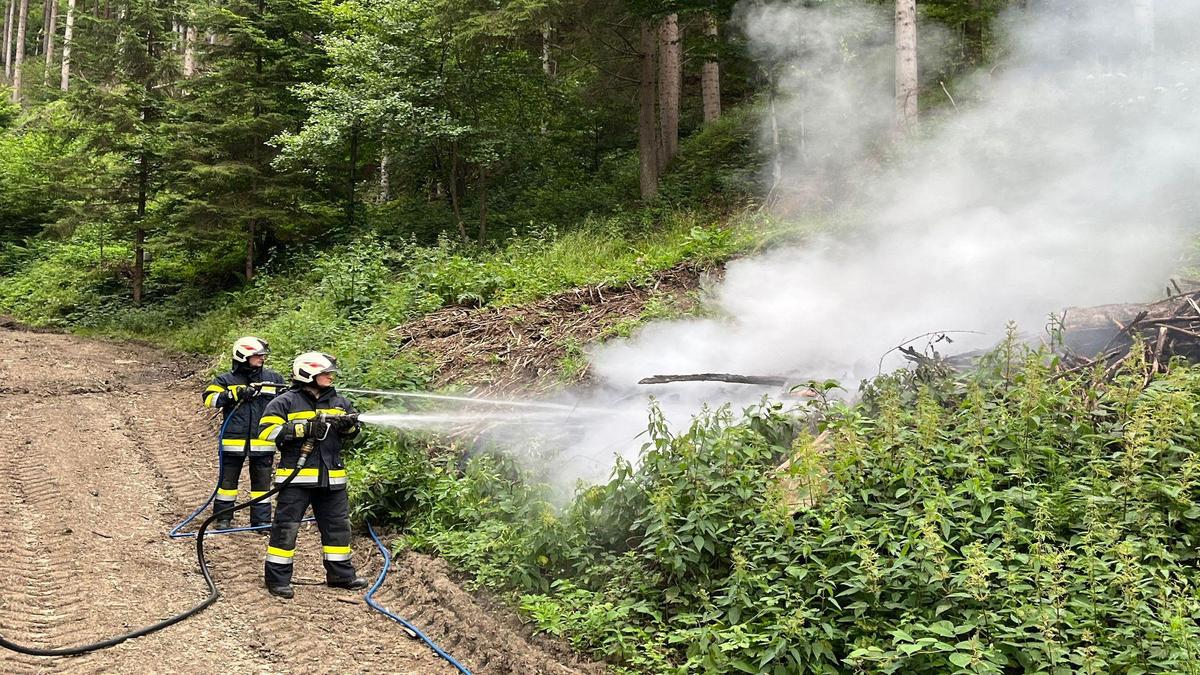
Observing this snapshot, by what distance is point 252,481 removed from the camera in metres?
7.62

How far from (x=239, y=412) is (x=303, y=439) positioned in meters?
Answer: 1.85


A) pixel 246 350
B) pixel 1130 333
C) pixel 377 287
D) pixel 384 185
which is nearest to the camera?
pixel 1130 333

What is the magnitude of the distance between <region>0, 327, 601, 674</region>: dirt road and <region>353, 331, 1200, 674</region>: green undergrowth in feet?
1.65

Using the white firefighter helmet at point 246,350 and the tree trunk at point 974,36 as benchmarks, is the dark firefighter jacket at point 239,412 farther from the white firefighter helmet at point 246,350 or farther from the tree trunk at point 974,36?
the tree trunk at point 974,36

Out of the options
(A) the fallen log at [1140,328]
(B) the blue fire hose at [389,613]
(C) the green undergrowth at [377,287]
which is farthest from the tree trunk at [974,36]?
(B) the blue fire hose at [389,613]

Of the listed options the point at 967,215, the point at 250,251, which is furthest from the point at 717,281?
the point at 250,251

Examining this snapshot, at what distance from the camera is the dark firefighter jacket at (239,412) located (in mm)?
7574

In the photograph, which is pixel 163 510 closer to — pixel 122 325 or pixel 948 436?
pixel 948 436

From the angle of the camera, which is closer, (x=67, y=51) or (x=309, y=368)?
(x=309, y=368)

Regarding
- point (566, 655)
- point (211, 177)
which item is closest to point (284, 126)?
point (211, 177)

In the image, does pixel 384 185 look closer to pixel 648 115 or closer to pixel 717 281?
pixel 648 115

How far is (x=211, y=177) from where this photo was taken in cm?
1766

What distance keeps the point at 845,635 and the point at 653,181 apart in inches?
502

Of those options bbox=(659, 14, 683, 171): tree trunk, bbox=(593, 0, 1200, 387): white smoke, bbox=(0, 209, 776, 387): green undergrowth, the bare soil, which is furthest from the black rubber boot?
bbox=(659, 14, 683, 171): tree trunk
